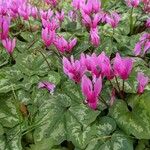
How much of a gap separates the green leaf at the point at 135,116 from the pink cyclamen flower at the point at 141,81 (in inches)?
3.3

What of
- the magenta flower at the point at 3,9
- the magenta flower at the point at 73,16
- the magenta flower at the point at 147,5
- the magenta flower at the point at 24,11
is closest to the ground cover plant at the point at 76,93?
the magenta flower at the point at 24,11

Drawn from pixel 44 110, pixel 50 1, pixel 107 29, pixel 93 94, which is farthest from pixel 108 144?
pixel 50 1

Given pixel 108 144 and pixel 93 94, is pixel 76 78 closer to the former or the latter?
pixel 93 94

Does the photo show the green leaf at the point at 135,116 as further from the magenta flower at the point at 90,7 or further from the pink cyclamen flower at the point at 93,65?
the magenta flower at the point at 90,7

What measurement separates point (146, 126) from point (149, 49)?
2.73 feet

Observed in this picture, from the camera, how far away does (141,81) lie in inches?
97.6

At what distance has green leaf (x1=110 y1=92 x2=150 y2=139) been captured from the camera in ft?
8.10

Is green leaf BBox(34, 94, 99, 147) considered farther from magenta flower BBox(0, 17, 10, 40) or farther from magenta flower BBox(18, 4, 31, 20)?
A: magenta flower BBox(18, 4, 31, 20)

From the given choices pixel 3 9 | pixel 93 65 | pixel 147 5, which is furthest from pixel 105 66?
pixel 147 5

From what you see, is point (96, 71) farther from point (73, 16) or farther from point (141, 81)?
point (73, 16)

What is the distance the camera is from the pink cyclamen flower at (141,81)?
96.7 inches

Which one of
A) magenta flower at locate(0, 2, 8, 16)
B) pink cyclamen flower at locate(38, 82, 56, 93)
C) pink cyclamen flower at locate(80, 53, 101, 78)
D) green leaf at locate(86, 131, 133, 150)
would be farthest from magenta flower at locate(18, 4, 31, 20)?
green leaf at locate(86, 131, 133, 150)

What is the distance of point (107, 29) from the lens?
3.63 m

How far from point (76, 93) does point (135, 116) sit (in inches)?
17.4
